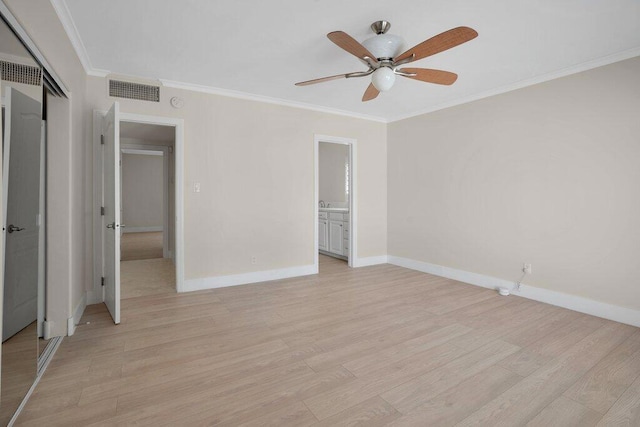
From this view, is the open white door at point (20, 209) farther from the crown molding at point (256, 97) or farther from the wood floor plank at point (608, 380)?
the wood floor plank at point (608, 380)

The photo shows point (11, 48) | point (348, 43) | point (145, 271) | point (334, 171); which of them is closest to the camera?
point (11, 48)

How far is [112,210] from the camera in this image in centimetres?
321

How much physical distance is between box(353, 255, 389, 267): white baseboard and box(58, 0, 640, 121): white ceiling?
9.28ft

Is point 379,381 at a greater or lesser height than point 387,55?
lesser

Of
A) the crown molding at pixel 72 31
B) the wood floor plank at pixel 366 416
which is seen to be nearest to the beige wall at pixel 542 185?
the wood floor plank at pixel 366 416

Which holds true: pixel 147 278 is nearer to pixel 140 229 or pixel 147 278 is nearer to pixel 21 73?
pixel 21 73

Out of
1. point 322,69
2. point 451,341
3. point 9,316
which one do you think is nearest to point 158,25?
point 322,69

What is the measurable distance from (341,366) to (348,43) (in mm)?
2291

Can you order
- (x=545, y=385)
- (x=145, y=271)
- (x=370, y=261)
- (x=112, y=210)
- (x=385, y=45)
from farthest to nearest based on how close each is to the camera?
1. (x=370, y=261)
2. (x=145, y=271)
3. (x=112, y=210)
4. (x=385, y=45)
5. (x=545, y=385)

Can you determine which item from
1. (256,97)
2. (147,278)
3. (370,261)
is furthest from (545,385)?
(147,278)

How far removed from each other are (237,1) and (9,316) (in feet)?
7.85

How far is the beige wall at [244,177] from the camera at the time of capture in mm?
3936

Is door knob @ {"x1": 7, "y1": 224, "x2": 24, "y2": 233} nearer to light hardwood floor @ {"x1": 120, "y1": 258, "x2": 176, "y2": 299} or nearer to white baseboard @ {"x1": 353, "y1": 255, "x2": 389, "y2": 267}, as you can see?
light hardwood floor @ {"x1": 120, "y1": 258, "x2": 176, "y2": 299}

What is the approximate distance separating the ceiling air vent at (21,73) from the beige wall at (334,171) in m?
5.75
